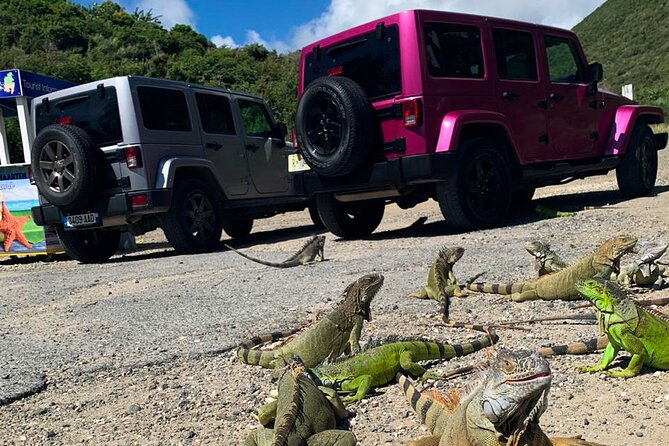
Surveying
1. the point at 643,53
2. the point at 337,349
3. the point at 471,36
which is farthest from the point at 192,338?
the point at 643,53

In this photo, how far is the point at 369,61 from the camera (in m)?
8.34

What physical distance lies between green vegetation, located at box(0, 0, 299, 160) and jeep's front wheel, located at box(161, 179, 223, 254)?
84.4 feet

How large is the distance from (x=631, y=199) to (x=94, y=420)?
10153 millimetres

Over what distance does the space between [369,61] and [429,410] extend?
6.39m

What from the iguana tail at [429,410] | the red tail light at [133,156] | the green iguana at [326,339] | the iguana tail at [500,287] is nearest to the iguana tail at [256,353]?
the green iguana at [326,339]

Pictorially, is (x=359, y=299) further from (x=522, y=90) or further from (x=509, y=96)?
(x=522, y=90)

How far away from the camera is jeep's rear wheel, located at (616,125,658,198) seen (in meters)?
10.9

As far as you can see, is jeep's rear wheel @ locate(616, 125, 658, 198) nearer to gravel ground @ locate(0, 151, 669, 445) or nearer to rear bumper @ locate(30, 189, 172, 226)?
gravel ground @ locate(0, 151, 669, 445)

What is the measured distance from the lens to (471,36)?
8602 mm

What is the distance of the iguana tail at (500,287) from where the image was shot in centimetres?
494

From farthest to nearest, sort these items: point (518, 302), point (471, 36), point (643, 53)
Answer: point (643, 53) → point (471, 36) → point (518, 302)

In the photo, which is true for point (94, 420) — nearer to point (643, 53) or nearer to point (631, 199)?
point (631, 199)

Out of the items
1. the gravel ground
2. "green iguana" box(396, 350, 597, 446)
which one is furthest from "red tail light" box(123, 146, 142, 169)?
"green iguana" box(396, 350, 597, 446)

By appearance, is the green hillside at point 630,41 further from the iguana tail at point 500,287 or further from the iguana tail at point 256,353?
the iguana tail at point 256,353
